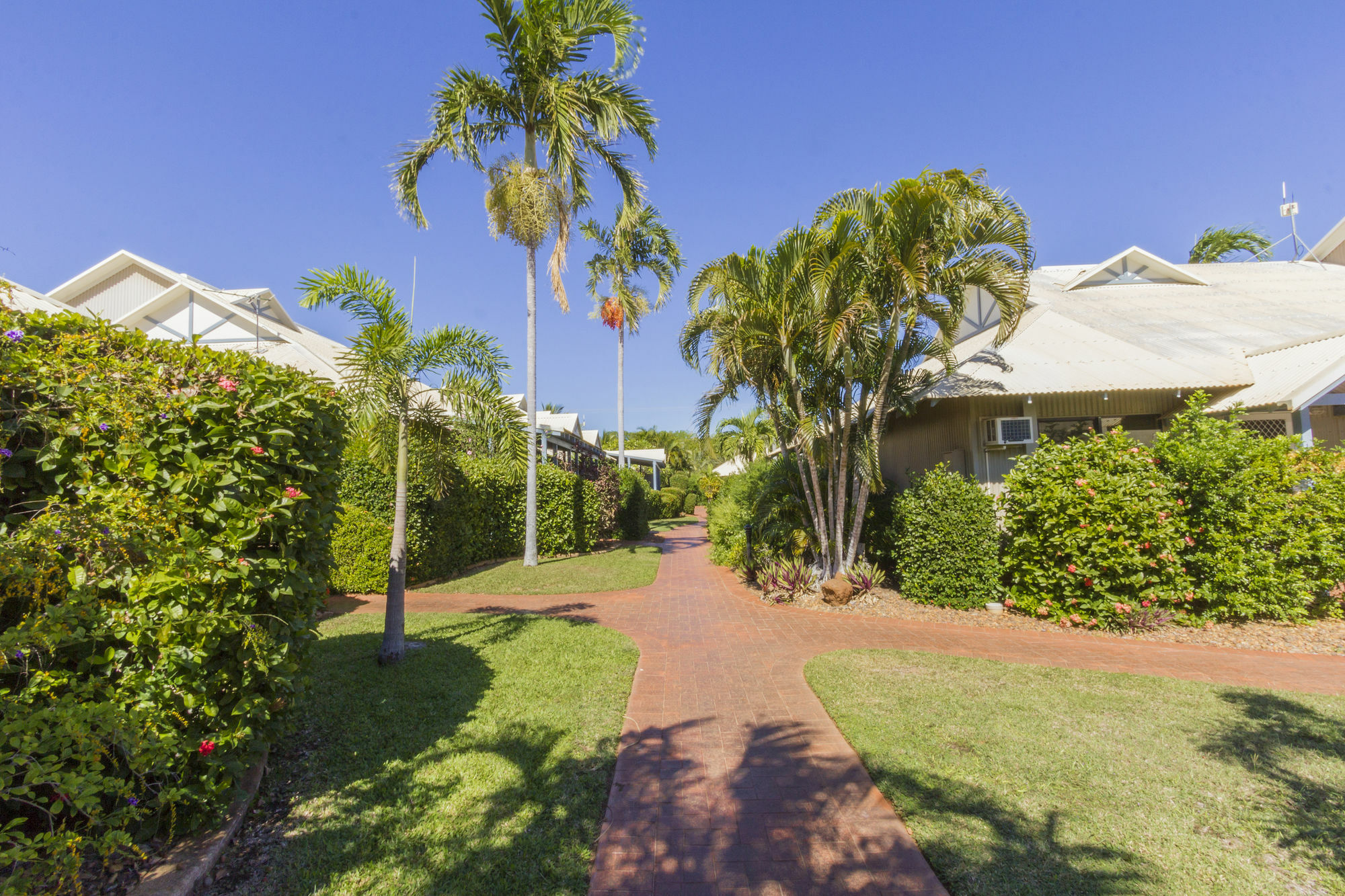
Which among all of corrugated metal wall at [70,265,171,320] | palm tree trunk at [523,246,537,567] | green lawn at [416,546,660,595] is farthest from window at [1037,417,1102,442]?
corrugated metal wall at [70,265,171,320]

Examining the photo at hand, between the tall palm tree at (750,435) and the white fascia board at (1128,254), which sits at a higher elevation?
the white fascia board at (1128,254)

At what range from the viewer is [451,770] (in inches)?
157

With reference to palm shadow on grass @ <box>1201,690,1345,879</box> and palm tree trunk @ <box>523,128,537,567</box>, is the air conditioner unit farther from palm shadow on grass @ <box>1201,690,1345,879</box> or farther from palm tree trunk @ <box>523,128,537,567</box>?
palm tree trunk @ <box>523,128,537,567</box>

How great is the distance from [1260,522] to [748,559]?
7.57 m

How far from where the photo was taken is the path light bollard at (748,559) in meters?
11.9

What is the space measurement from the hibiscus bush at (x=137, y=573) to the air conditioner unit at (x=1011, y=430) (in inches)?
397

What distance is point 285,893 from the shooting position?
2.79 metres

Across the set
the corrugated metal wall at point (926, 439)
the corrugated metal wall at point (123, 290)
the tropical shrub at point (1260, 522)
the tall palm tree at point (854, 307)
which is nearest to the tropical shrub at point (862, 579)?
the tall palm tree at point (854, 307)

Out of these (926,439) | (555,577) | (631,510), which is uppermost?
(926,439)

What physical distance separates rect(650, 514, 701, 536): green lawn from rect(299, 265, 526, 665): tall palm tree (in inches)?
696

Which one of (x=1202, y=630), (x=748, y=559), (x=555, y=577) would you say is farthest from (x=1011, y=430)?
(x=555, y=577)

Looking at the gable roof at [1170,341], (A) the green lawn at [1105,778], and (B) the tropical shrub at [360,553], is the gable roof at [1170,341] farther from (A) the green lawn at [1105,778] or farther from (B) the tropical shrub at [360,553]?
(B) the tropical shrub at [360,553]

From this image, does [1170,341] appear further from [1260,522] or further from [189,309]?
[189,309]

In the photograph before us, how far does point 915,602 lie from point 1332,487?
17.4 feet
